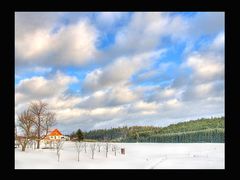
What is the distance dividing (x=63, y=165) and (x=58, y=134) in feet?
18.1

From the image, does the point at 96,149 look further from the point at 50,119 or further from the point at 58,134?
the point at 50,119

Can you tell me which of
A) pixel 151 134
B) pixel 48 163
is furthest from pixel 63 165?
pixel 151 134

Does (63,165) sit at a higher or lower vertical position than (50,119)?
lower

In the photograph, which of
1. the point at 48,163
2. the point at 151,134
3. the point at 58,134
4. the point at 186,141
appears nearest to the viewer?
the point at 48,163

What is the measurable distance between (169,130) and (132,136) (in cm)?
712
